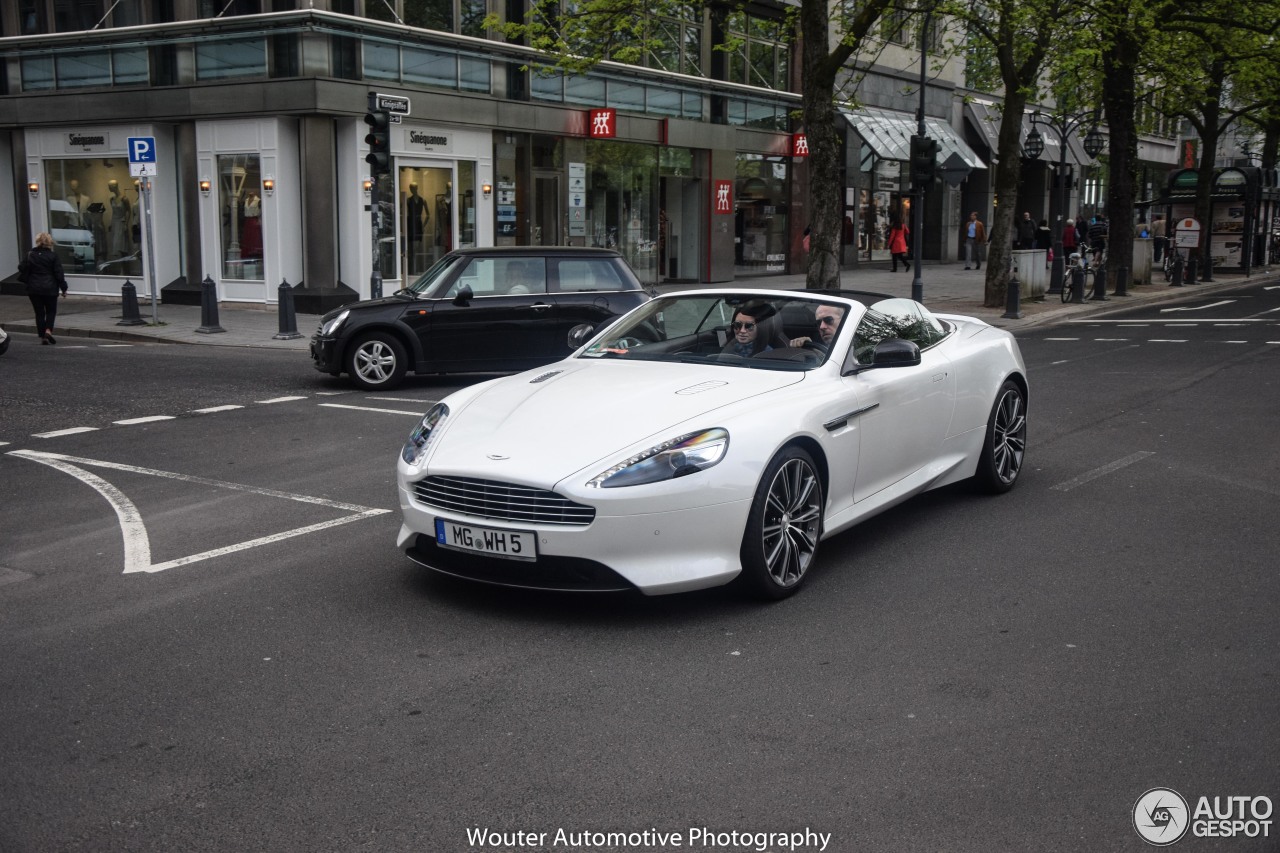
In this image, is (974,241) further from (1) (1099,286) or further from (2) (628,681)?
(2) (628,681)

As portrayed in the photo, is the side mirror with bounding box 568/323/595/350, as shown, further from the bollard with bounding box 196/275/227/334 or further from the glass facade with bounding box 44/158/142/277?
the glass facade with bounding box 44/158/142/277

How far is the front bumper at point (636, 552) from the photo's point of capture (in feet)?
17.1

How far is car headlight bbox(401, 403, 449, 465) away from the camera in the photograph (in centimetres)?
588

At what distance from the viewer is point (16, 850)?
3477mm

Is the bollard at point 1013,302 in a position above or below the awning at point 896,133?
below

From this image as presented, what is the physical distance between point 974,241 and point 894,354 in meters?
38.3

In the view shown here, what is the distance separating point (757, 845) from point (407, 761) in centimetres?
122

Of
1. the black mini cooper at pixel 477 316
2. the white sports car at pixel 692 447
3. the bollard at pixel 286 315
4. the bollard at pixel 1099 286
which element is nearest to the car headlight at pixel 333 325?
the black mini cooper at pixel 477 316

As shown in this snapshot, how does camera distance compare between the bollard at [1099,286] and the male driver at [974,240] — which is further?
the male driver at [974,240]

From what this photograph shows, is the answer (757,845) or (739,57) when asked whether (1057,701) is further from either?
(739,57)

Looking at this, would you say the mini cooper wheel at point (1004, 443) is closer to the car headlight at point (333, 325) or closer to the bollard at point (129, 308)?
the car headlight at point (333, 325)

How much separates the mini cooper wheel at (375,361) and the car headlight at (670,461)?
8917mm

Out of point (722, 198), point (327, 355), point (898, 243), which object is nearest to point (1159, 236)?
point (898, 243)

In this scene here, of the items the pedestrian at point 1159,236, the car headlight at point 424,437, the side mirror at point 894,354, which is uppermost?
the pedestrian at point 1159,236
